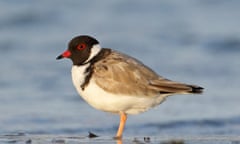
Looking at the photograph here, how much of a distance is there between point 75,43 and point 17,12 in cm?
1083

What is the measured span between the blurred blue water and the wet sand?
2.66ft

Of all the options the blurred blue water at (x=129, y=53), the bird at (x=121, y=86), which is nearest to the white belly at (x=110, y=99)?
the bird at (x=121, y=86)

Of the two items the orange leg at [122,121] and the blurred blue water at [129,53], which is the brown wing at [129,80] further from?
the blurred blue water at [129,53]

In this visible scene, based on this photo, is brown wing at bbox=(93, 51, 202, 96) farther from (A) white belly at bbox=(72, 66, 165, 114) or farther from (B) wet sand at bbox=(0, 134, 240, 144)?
(B) wet sand at bbox=(0, 134, 240, 144)

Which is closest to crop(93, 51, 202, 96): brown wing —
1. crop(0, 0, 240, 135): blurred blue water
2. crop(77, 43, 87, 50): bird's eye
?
crop(77, 43, 87, 50): bird's eye

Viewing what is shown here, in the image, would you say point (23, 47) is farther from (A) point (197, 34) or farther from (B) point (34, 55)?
(A) point (197, 34)

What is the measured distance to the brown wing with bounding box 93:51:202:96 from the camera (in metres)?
9.57

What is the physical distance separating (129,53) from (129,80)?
791cm

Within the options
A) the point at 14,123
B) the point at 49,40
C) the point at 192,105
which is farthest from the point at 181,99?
the point at 49,40

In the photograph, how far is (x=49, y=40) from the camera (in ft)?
60.4

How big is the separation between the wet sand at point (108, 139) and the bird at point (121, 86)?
0.44 meters

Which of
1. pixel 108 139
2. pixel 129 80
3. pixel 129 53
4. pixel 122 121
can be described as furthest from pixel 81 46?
pixel 129 53

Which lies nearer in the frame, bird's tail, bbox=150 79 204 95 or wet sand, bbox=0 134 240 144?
bird's tail, bbox=150 79 204 95

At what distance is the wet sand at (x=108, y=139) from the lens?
9906 mm
